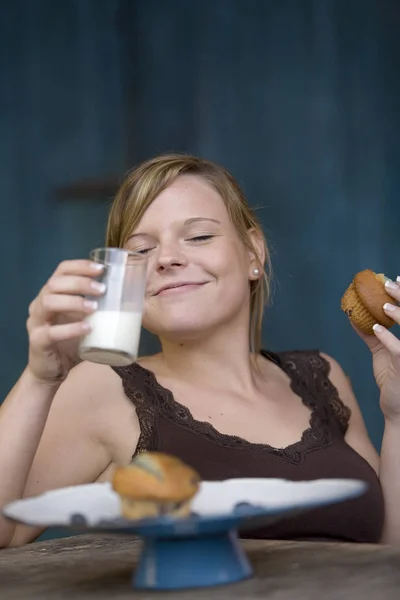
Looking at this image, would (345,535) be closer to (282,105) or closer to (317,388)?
(317,388)

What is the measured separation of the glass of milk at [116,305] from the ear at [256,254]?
93 cm

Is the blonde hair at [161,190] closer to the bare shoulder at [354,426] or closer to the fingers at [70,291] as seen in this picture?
the bare shoulder at [354,426]

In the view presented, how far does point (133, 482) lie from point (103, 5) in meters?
2.57

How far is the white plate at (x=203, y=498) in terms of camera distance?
3.90ft

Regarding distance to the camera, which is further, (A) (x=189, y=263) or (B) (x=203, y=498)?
(A) (x=189, y=263)

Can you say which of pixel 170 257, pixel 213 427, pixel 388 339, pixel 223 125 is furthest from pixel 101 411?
pixel 223 125

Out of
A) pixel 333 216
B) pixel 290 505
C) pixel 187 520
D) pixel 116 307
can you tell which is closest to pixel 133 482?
pixel 187 520

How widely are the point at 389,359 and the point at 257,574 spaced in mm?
903

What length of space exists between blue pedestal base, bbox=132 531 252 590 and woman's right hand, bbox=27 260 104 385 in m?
0.33

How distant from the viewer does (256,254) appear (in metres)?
2.31

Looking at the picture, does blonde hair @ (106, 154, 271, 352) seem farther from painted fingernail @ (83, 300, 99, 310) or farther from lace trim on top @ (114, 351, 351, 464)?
painted fingernail @ (83, 300, 99, 310)

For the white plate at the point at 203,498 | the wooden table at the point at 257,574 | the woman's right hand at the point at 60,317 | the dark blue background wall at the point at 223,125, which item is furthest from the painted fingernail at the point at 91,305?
the dark blue background wall at the point at 223,125

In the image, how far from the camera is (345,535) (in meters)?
1.92

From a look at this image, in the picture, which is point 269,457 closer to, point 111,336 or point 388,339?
point 388,339
